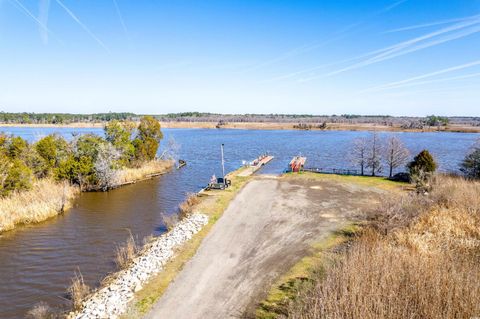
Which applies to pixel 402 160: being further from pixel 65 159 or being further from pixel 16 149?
pixel 16 149

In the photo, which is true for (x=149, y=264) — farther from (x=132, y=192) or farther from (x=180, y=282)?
(x=132, y=192)

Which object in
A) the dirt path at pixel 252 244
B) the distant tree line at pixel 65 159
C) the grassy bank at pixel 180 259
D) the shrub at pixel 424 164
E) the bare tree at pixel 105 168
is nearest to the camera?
the grassy bank at pixel 180 259

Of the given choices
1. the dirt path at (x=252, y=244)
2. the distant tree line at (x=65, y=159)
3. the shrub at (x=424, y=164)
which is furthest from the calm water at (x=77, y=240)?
the shrub at (x=424, y=164)

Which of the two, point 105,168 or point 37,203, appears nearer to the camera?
point 37,203

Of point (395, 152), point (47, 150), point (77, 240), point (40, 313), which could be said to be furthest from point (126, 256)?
point (395, 152)

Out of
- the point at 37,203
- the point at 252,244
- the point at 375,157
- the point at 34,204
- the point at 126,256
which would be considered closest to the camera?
the point at 252,244

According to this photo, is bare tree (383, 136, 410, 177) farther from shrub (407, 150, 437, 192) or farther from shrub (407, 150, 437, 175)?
shrub (407, 150, 437, 175)

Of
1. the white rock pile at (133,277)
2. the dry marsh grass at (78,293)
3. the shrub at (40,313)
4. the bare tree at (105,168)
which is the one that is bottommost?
the shrub at (40,313)

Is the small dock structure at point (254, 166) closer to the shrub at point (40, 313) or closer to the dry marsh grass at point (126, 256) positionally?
the dry marsh grass at point (126, 256)
